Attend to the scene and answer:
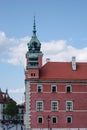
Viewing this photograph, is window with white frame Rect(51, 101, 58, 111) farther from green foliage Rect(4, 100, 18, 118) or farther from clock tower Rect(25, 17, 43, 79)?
green foliage Rect(4, 100, 18, 118)

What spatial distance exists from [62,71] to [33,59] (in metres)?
5.03

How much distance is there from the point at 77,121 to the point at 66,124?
173 centimetres

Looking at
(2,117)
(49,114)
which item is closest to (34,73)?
(49,114)

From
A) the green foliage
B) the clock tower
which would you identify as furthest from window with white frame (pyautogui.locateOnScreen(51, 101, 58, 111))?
the green foliage

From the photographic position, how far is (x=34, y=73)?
76250 mm

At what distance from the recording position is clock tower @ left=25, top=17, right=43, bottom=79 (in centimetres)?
7631

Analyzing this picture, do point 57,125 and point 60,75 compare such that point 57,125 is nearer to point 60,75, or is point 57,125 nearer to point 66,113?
point 66,113

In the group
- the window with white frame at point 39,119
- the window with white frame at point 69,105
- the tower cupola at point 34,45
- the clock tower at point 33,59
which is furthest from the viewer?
the tower cupola at point 34,45

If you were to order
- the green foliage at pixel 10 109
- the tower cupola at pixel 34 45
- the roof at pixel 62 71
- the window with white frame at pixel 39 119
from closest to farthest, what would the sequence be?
the window with white frame at pixel 39 119
the roof at pixel 62 71
the tower cupola at pixel 34 45
the green foliage at pixel 10 109

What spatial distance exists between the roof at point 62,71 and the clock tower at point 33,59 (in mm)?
1291

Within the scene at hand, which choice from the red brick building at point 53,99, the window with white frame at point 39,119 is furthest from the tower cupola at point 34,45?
the window with white frame at point 39,119

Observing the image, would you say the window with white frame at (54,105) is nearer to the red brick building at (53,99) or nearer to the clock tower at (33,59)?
the red brick building at (53,99)

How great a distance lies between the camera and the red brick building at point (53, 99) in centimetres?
→ 7594

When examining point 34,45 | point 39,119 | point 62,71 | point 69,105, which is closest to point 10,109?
point 34,45
